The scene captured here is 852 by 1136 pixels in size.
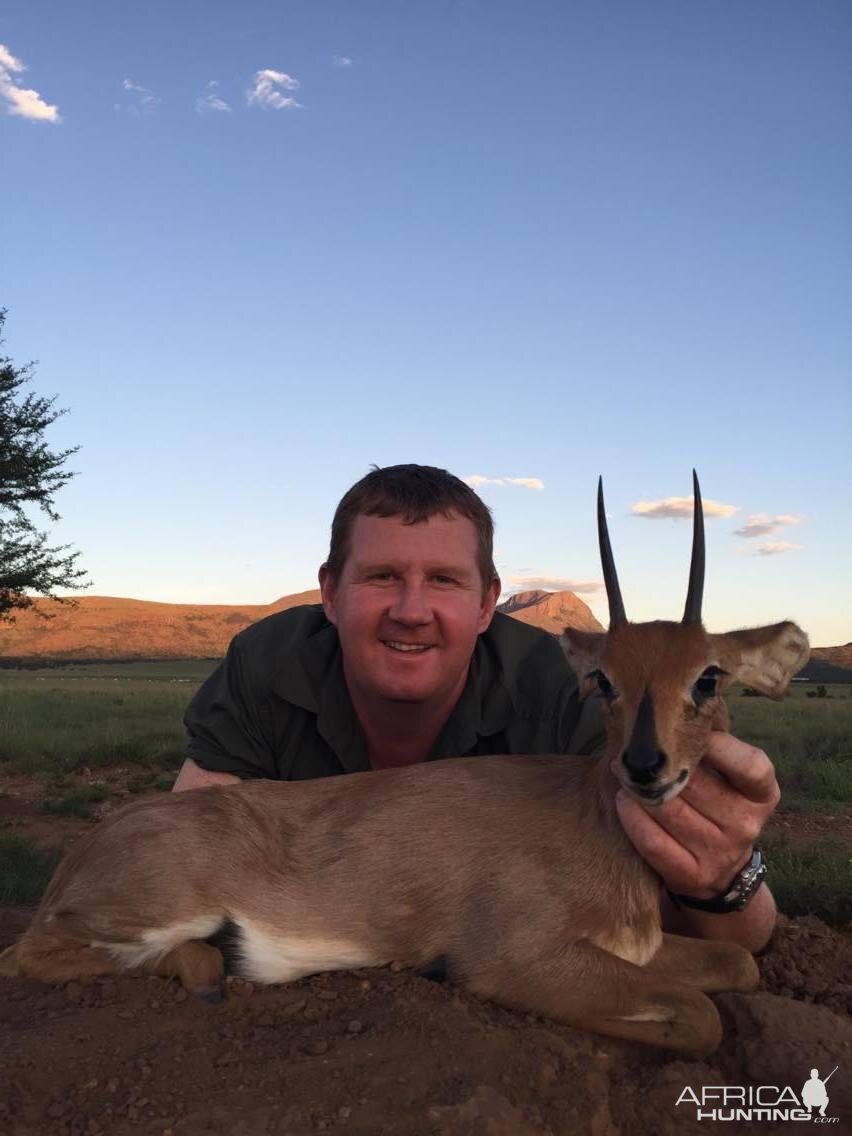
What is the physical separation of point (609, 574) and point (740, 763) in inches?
42.6

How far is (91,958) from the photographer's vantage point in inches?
185

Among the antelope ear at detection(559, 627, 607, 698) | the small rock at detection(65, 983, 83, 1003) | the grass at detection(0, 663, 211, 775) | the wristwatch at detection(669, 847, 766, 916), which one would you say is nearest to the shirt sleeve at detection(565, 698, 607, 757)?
the antelope ear at detection(559, 627, 607, 698)

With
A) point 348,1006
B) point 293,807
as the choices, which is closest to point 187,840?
point 293,807

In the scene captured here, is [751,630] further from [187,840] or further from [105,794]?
[105,794]

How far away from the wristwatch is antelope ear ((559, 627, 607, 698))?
3.64 ft

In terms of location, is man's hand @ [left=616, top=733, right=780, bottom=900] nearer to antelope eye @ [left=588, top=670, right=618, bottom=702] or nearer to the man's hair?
antelope eye @ [left=588, top=670, right=618, bottom=702]

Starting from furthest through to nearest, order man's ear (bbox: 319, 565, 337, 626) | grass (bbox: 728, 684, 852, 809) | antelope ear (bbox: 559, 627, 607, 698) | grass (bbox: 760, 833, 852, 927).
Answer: grass (bbox: 728, 684, 852, 809) → grass (bbox: 760, 833, 852, 927) → man's ear (bbox: 319, 565, 337, 626) → antelope ear (bbox: 559, 627, 607, 698)

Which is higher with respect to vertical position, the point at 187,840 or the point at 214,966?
the point at 187,840

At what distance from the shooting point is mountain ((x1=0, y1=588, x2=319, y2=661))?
109500mm

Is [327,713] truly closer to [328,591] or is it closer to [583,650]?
[328,591]

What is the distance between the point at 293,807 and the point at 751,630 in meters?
2.42

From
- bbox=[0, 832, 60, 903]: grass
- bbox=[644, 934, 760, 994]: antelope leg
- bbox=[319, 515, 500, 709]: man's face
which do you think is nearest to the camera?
bbox=[644, 934, 760, 994]: antelope leg

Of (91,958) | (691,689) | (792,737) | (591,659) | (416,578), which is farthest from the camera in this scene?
(792,737)

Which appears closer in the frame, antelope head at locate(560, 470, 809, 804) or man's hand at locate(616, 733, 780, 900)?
antelope head at locate(560, 470, 809, 804)
